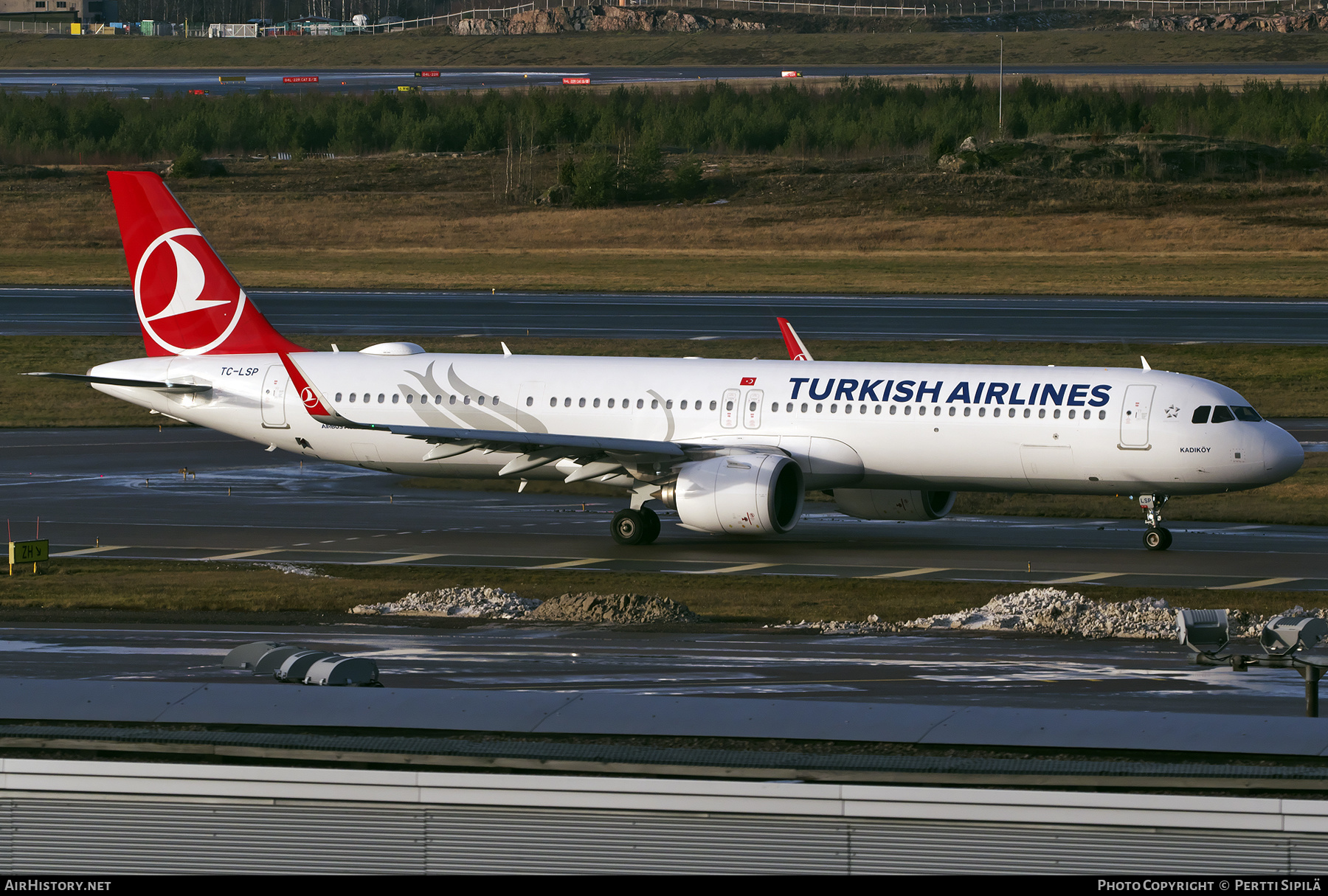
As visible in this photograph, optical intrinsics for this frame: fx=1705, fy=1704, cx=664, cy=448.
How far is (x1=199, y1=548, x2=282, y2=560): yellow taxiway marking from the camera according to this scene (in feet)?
124

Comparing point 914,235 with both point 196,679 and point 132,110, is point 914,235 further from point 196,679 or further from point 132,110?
A: point 196,679

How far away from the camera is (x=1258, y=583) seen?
33781 millimetres

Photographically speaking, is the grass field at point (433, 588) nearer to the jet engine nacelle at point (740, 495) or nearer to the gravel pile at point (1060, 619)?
the gravel pile at point (1060, 619)

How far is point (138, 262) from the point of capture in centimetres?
4581

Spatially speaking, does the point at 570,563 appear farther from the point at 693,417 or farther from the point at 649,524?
the point at 693,417

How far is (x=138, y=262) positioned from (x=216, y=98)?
413 feet

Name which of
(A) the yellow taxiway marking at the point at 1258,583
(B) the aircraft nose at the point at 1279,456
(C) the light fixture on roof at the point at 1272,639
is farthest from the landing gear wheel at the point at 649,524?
(C) the light fixture on roof at the point at 1272,639

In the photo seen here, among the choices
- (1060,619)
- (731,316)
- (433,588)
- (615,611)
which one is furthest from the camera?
(731,316)

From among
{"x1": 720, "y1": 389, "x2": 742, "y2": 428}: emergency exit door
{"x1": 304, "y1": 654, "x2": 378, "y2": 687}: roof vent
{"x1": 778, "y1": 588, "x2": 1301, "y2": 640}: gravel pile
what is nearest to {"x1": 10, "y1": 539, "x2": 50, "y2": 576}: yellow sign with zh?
{"x1": 720, "y1": 389, "x2": 742, "y2": 428}: emergency exit door

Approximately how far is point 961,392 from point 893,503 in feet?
11.4

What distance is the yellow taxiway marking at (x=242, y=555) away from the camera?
3775cm

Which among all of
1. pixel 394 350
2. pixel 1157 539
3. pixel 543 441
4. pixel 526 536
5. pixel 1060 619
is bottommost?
pixel 526 536

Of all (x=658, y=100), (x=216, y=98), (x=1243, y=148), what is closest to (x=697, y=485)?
(x=1243, y=148)

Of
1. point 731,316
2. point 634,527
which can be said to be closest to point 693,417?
point 634,527
